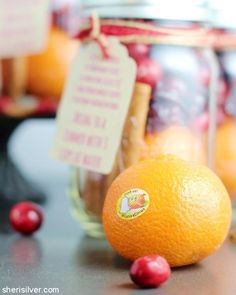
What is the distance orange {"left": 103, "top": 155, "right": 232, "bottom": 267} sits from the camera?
2.24 ft

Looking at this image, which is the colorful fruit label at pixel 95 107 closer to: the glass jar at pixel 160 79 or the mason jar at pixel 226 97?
the glass jar at pixel 160 79

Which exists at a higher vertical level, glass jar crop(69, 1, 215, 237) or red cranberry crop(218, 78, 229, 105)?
glass jar crop(69, 1, 215, 237)

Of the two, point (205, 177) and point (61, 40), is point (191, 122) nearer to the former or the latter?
point (205, 177)

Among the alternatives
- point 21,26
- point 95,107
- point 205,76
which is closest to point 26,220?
point 95,107

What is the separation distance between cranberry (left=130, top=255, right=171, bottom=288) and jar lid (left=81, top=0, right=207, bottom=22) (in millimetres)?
282

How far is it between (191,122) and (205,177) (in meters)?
0.14

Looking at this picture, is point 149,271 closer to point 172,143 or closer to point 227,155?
point 172,143

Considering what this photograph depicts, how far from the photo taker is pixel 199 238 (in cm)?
69

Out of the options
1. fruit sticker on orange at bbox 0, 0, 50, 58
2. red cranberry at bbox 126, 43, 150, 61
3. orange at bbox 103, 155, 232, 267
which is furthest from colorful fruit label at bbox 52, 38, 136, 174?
fruit sticker on orange at bbox 0, 0, 50, 58

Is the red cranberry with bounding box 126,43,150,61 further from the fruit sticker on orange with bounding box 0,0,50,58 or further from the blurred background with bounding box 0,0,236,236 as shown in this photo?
the fruit sticker on orange with bounding box 0,0,50,58

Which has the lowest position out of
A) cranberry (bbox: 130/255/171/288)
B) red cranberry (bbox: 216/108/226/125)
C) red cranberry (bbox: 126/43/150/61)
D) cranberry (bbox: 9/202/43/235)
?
cranberry (bbox: 9/202/43/235)

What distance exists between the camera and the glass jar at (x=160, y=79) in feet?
2.69

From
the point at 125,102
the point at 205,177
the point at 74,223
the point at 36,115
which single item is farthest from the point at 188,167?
the point at 36,115

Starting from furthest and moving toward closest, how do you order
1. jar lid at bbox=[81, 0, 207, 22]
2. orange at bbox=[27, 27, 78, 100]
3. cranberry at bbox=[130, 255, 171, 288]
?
1. orange at bbox=[27, 27, 78, 100]
2. jar lid at bbox=[81, 0, 207, 22]
3. cranberry at bbox=[130, 255, 171, 288]
